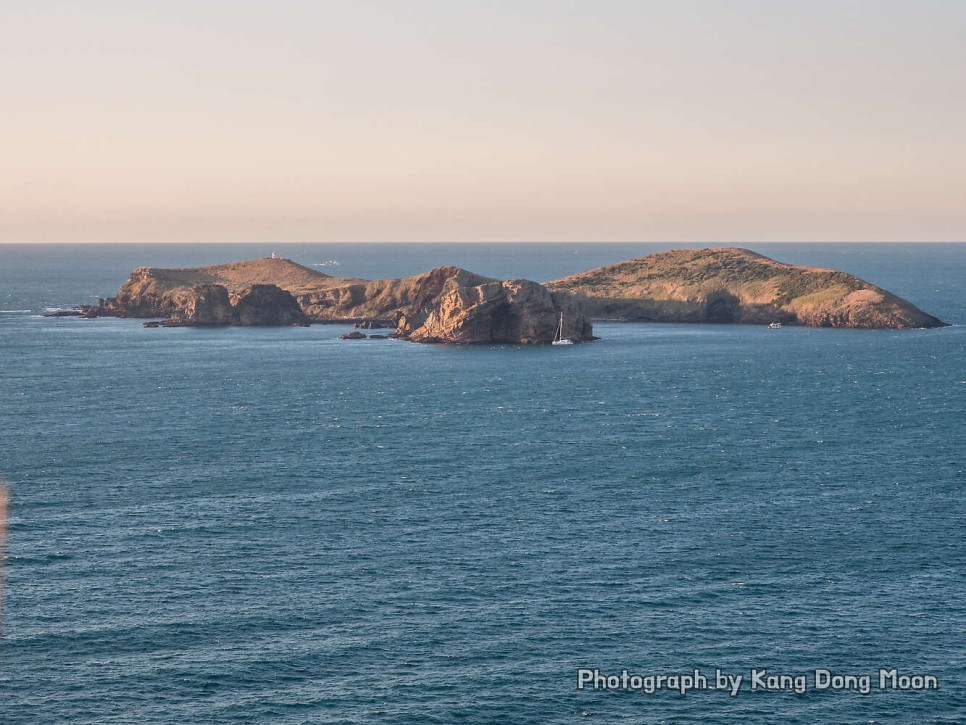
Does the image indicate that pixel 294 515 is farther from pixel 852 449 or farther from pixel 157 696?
pixel 852 449

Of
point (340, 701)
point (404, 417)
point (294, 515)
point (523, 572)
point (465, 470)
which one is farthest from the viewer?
point (404, 417)

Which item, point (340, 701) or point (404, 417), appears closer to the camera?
point (340, 701)

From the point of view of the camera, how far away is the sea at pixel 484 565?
68.2m

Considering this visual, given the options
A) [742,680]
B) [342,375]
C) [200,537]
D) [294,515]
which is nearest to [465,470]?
[294,515]

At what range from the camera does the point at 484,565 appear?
289 feet

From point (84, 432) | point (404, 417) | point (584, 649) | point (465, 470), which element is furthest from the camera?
point (404, 417)

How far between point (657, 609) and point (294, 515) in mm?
34961

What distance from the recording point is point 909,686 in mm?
68938

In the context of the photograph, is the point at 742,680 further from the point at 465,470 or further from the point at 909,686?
the point at 465,470

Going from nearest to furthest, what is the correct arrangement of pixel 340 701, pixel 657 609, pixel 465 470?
pixel 340 701 → pixel 657 609 → pixel 465 470

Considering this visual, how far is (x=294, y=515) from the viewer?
102 metres

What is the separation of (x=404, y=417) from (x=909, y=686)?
89.3 m

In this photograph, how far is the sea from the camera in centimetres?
6825

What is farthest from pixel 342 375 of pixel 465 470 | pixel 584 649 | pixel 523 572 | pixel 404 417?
pixel 584 649
